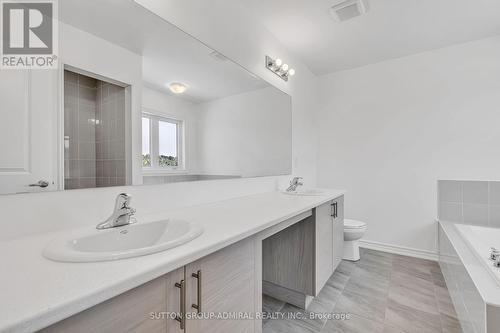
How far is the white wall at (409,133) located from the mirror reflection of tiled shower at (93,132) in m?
2.79

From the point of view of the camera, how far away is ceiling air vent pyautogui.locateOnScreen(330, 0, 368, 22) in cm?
187

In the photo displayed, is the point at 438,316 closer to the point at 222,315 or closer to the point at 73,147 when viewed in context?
the point at 222,315

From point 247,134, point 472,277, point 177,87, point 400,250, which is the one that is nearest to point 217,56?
point 177,87

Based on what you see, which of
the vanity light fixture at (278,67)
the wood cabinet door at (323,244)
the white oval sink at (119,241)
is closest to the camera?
the white oval sink at (119,241)

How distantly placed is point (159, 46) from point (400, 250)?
3.16 meters

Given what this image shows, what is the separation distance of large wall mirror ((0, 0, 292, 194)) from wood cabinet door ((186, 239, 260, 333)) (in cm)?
60

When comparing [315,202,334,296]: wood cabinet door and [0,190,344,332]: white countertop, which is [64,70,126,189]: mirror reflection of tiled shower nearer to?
[0,190,344,332]: white countertop

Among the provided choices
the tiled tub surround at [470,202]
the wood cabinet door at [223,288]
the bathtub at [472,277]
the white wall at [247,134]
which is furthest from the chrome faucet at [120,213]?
the tiled tub surround at [470,202]

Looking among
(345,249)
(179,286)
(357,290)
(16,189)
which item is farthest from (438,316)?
(16,189)

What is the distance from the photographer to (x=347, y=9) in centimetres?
195

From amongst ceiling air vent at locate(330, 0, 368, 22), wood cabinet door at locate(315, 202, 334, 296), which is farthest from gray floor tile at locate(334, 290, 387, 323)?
ceiling air vent at locate(330, 0, 368, 22)

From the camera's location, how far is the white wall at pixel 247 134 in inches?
63.1

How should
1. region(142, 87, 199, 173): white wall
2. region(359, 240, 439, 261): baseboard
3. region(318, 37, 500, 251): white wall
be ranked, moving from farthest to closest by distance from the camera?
region(359, 240, 439, 261): baseboard < region(318, 37, 500, 251): white wall < region(142, 87, 199, 173): white wall

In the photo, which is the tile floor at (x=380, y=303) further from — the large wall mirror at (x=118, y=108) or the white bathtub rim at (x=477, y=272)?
the large wall mirror at (x=118, y=108)
